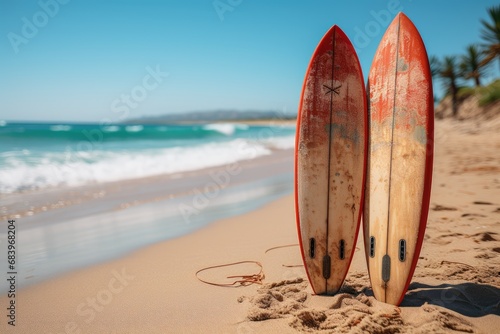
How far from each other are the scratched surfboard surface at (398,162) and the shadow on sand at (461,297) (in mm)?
178

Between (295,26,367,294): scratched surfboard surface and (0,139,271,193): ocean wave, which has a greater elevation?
(295,26,367,294): scratched surfboard surface

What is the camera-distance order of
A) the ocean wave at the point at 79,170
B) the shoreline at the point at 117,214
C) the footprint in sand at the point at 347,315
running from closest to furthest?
1. the footprint in sand at the point at 347,315
2. the shoreline at the point at 117,214
3. the ocean wave at the point at 79,170

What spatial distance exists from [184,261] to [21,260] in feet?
5.29

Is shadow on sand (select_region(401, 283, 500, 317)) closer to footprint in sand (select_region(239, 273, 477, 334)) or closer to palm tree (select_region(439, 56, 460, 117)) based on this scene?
footprint in sand (select_region(239, 273, 477, 334))

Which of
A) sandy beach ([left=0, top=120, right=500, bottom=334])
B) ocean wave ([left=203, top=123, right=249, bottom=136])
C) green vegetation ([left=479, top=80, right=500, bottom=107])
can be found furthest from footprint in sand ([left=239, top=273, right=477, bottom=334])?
ocean wave ([left=203, top=123, right=249, bottom=136])

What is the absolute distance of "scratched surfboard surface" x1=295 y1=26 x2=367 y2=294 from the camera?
2539mm

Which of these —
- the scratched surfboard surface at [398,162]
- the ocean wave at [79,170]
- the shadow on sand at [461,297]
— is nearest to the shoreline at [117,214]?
the ocean wave at [79,170]

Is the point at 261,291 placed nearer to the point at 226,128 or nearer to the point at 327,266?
the point at 327,266

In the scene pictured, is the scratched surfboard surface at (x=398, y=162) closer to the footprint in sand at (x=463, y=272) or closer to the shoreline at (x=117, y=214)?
the footprint in sand at (x=463, y=272)

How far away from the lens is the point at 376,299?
2377 millimetres

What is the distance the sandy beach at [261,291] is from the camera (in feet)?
6.97

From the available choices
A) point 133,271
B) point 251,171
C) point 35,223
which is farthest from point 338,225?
point 251,171

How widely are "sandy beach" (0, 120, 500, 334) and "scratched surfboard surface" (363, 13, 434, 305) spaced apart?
236 mm

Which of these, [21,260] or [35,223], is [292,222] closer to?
[21,260]
